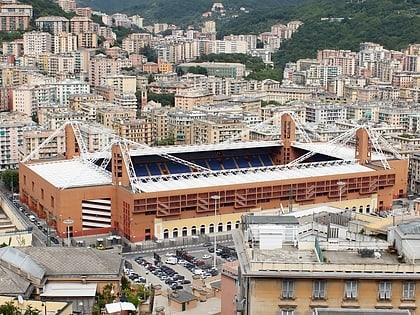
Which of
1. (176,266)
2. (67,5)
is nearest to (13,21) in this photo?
(67,5)

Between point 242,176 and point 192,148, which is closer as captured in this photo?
point 242,176

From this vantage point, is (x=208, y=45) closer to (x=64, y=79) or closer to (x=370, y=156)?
(x=64, y=79)

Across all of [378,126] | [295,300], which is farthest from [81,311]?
[378,126]

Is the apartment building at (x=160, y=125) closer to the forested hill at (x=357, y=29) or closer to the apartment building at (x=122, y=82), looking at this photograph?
the apartment building at (x=122, y=82)

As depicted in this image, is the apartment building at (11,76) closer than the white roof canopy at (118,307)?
No

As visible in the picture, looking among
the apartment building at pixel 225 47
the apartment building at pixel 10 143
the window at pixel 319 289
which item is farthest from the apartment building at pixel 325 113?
the window at pixel 319 289

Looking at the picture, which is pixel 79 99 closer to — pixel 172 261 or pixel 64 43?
pixel 64 43
